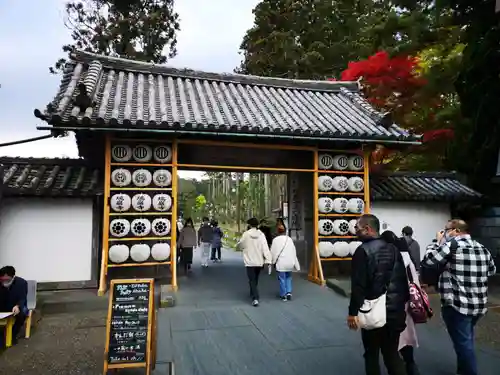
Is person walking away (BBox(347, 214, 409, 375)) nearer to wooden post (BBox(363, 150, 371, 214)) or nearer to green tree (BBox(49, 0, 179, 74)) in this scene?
wooden post (BBox(363, 150, 371, 214))

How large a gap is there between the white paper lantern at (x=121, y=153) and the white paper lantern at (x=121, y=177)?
0.85 ft

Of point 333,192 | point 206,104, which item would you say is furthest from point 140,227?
point 333,192

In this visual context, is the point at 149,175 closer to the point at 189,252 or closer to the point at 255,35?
the point at 189,252

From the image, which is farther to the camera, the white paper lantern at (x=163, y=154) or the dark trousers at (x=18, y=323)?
the white paper lantern at (x=163, y=154)

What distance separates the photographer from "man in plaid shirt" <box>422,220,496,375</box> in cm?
420

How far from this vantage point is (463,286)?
13.8ft

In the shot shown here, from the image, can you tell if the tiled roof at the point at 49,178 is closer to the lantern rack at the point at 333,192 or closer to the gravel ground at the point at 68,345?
the gravel ground at the point at 68,345

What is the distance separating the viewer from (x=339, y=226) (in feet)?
33.9

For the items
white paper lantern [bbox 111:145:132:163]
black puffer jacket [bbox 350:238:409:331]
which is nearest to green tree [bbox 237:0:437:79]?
white paper lantern [bbox 111:145:132:163]

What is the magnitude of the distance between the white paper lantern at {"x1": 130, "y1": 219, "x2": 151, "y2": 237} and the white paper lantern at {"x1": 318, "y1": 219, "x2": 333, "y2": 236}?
176 inches

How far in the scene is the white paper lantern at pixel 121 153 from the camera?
895cm

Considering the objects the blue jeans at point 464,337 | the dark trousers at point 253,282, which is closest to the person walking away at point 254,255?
the dark trousers at point 253,282

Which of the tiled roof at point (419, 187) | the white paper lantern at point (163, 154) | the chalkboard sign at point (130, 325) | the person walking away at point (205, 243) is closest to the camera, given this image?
the chalkboard sign at point (130, 325)

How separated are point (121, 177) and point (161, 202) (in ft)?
3.58
